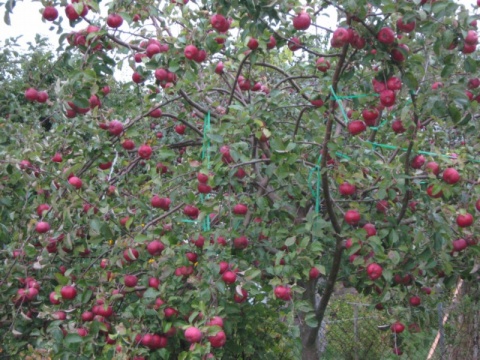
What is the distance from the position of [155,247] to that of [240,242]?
342mm

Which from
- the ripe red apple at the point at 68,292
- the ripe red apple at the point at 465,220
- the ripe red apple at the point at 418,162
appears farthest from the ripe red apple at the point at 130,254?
the ripe red apple at the point at 465,220

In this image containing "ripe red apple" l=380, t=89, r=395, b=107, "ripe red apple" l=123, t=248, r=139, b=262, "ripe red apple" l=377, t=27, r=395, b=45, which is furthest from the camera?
"ripe red apple" l=123, t=248, r=139, b=262

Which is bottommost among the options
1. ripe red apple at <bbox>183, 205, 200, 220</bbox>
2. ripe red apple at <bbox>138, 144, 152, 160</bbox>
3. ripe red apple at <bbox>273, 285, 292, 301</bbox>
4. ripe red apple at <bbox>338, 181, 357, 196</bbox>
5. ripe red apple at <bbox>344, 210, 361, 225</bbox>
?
ripe red apple at <bbox>273, 285, 292, 301</bbox>

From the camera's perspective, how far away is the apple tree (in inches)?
82.3

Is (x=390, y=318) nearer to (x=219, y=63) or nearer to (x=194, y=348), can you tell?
(x=194, y=348)

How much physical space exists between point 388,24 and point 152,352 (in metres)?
1.56

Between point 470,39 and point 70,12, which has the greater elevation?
point 70,12

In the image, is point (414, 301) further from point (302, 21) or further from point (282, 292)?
point (302, 21)

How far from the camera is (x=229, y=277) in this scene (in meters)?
2.24

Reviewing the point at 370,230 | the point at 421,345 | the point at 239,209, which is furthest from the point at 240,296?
the point at 421,345

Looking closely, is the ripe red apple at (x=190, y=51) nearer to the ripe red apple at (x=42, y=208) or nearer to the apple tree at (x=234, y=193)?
the apple tree at (x=234, y=193)

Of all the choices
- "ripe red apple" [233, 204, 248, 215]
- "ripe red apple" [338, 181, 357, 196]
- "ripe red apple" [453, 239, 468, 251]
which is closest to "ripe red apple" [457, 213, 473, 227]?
"ripe red apple" [453, 239, 468, 251]

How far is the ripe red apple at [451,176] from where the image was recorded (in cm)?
217

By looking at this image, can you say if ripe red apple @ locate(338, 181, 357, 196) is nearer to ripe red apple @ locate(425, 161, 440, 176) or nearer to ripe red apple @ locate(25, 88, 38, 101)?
ripe red apple @ locate(425, 161, 440, 176)
